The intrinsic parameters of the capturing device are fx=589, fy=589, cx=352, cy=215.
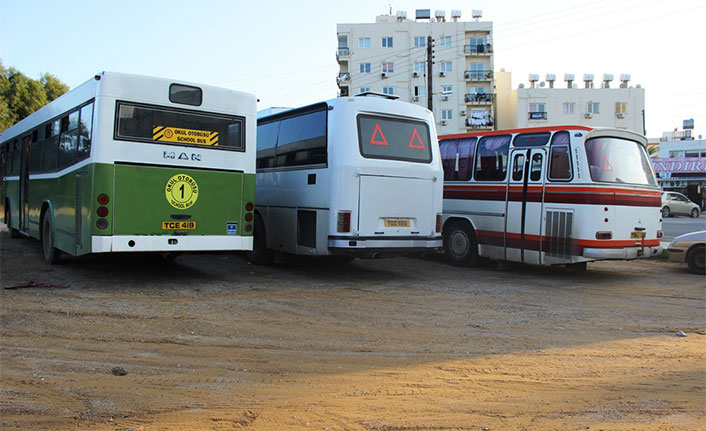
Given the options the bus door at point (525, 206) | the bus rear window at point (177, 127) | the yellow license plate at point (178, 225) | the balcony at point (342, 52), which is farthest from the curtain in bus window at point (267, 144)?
the balcony at point (342, 52)

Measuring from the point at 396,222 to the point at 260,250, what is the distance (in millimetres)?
3351

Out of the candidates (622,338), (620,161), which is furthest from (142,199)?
(620,161)

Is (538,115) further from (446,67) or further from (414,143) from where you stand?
(414,143)

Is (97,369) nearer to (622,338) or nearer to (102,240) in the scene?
(102,240)

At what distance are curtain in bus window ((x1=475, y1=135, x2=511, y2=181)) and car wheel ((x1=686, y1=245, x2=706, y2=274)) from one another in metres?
4.33

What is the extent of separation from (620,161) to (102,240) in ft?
29.8

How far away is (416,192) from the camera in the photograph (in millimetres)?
10750

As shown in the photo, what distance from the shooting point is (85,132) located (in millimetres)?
9023

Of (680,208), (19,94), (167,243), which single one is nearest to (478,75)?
Answer: (680,208)

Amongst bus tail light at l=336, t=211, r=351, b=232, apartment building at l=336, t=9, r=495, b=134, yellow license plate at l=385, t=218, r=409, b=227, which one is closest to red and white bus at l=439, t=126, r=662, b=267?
yellow license plate at l=385, t=218, r=409, b=227

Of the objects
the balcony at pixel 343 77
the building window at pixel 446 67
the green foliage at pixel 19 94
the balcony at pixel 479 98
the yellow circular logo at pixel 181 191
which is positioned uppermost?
the building window at pixel 446 67

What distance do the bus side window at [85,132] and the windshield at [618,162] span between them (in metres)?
8.40

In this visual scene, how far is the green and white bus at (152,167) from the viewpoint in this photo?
8578mm

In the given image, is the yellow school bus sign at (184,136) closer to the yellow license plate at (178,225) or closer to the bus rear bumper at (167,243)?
the yellow license plate at (178,225)
